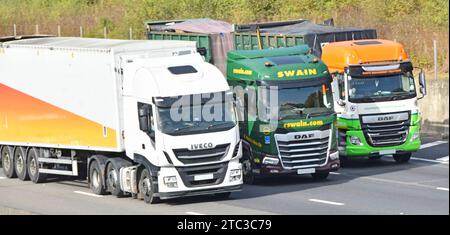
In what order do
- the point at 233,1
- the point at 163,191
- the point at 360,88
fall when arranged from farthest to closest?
the point at 233,1 < the point at 360,88 < the point at 163,191

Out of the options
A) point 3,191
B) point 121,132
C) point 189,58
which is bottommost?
point 3,191

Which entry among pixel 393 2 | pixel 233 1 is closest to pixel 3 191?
pixel 393 2

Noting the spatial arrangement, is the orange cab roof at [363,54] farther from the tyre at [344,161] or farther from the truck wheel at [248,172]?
the truck wheel at [248,172]

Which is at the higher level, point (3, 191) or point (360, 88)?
point (360, 88)

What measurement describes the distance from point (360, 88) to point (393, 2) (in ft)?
63.1

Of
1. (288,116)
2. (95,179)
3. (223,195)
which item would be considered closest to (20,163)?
(95,179)

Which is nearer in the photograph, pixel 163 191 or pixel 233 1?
pixel 163 191

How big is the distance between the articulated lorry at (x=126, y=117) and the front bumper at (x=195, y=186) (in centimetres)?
2

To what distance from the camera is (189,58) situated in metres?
25.0

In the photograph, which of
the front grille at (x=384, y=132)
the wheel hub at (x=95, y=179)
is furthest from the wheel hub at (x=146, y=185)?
the front grille at (x=384, y=132)

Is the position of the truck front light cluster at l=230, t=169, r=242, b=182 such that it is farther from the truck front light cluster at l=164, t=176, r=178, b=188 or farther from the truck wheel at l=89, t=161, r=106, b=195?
the truck wheel at l=89, t=161, r=106, b=195
